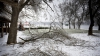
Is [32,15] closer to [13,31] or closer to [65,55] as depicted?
[13,31]

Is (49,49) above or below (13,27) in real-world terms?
below

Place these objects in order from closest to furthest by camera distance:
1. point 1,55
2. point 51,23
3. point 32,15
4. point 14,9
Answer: point 1,55 → point 51,23 → point 14,9 → point 32,15

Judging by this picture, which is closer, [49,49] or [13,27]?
[49,49]

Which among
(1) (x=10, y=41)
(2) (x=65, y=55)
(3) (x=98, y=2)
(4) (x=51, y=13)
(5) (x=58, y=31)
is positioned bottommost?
(2) (x=65, y=55)

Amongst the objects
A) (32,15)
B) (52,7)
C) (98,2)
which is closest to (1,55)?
(52,7)

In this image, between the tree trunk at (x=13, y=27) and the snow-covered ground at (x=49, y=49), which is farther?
the tree trunk at (x=13, y=27)

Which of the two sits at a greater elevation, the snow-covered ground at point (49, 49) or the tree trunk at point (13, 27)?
the tree trunk at point (13, 27)

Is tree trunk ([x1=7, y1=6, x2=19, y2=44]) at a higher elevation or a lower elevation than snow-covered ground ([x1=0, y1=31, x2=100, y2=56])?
higher

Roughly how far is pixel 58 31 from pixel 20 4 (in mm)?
4520

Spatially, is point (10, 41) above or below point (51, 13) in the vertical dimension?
below

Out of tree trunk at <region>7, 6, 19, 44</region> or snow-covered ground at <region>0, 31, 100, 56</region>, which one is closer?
snow-covered ground at <region>0, 31, 100, 56</region>

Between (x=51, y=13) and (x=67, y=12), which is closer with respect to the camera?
(x=51, y=13)

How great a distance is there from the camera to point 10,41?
27.3 ft

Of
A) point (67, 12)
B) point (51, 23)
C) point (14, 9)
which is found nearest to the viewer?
point (51, 23)
